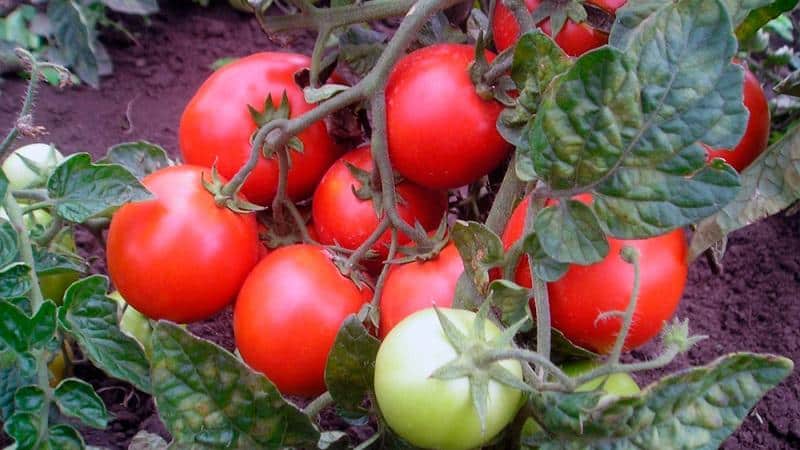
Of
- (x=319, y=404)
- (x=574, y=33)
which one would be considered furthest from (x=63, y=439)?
(x=574, y=33)

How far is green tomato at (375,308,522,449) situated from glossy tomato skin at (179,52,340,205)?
42cm

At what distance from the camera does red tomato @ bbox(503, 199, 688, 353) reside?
32.6 inches

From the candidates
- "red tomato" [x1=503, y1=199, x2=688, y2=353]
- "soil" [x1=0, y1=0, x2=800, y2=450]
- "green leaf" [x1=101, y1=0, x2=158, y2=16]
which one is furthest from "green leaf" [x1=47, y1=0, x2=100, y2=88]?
"red tomato" [x1=503, y1=199, x2=688, y2=353]

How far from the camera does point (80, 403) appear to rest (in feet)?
2.87

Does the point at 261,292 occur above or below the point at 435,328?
below

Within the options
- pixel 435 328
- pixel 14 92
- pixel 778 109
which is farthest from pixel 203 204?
pixel 14 92

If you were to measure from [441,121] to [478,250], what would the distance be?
181 mm

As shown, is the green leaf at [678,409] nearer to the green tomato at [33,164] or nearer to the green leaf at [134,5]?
the green tomato at [33,164]

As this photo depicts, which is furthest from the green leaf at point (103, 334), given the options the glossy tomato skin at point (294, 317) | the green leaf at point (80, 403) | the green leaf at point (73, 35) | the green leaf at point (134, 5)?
the green leaf at point (134, 5)

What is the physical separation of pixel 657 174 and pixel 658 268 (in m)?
0.16

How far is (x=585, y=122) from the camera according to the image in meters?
0.71

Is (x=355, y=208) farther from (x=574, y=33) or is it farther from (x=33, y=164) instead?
(x=33, y=164)

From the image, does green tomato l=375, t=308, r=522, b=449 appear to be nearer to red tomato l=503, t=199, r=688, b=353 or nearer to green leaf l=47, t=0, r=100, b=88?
red tomato l=503, t=199, r=688, b=353

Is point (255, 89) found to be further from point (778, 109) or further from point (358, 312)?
point (778, 109)
